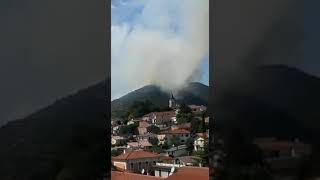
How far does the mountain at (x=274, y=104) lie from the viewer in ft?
19.7

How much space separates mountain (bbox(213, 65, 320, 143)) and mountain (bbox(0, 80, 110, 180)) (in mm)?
1455

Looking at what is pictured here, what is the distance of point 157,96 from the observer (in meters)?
10.6

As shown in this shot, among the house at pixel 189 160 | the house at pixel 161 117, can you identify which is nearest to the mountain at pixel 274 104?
the house at pixel 189 160

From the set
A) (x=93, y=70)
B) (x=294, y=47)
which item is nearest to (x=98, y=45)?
(x=93, y=70)

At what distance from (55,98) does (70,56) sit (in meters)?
0.53

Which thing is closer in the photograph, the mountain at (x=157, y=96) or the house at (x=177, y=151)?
the mountain at (x=157, y=96)

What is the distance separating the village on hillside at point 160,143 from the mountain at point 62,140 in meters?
3.61

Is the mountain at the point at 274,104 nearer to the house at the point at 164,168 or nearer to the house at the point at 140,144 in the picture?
the house at the point at 164,168

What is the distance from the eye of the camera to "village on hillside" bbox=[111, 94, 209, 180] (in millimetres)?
9891

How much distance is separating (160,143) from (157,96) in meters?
1.15

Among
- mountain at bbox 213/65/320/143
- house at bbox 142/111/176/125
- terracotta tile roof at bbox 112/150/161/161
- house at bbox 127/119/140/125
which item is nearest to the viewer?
mountain at bbox 213/65/320/143

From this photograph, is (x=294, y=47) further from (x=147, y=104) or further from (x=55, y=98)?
(x=147, y=104)

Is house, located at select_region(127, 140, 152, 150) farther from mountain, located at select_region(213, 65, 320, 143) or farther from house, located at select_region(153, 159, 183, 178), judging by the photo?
mountain, located at select_region(213, 65, 320, 143)

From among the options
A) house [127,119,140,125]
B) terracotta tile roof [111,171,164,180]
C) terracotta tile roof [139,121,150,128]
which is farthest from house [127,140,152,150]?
terracotta tile roof [111,171,164,180]
